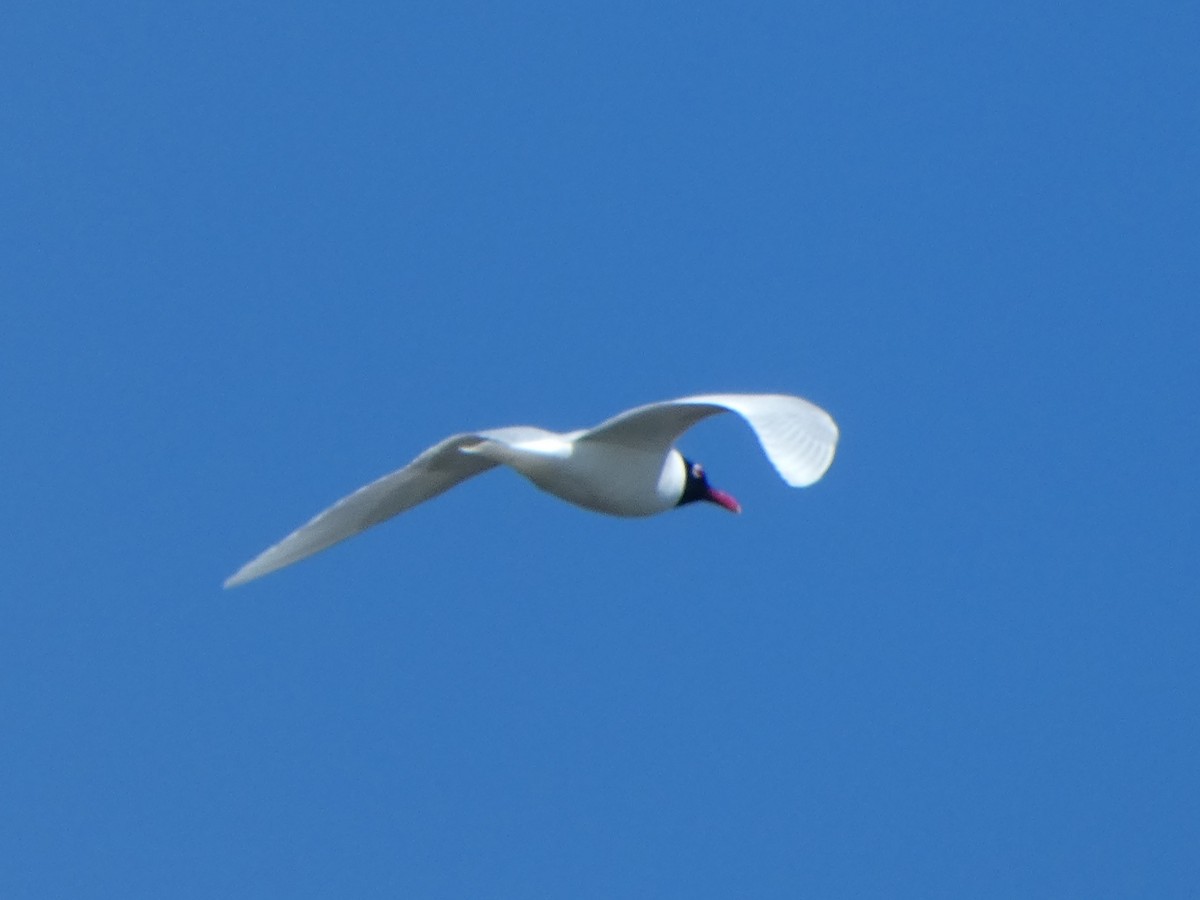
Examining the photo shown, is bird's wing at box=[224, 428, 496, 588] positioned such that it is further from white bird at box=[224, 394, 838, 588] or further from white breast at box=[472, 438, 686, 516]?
white breast at box=[472, 438, 686, 516]

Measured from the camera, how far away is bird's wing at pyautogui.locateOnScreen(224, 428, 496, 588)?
21.4ft

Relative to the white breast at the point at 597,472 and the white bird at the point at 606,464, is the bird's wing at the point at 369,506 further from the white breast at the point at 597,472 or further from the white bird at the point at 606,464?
the white breast at the point at 597,472

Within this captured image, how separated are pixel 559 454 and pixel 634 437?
23 cm

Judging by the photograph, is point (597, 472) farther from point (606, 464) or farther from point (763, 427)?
point (763, 427)

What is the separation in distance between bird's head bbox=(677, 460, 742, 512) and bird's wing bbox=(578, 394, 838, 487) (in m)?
0.60

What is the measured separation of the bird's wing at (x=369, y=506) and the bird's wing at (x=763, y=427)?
24.7 inches

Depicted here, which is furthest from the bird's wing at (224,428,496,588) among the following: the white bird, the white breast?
the white breast

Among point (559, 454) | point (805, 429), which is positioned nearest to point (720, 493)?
point (559, 454)

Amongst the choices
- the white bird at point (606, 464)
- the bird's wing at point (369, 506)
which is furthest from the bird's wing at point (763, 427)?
the bird's wing at point (369, 506)

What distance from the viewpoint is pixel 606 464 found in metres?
6.18

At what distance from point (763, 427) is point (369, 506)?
187 centimetres

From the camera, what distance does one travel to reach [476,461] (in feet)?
22.0

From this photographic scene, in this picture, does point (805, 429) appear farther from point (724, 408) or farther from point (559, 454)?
point (559, 454)

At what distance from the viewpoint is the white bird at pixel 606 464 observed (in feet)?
17.4
